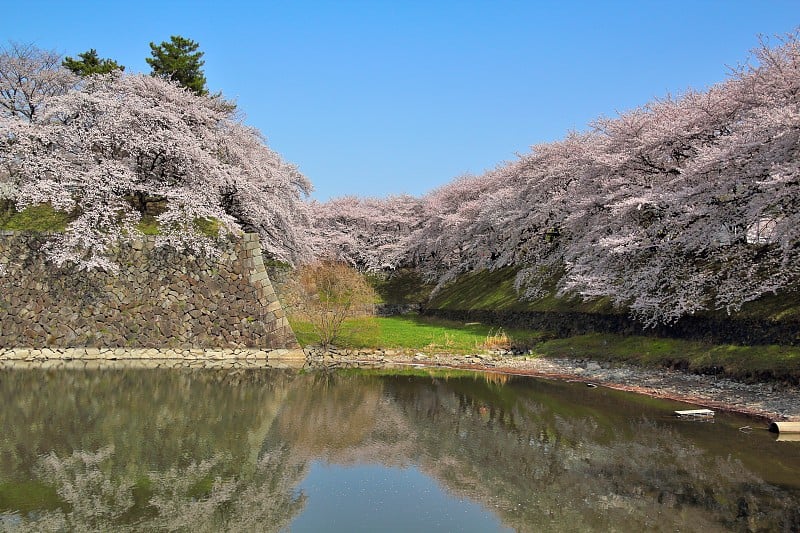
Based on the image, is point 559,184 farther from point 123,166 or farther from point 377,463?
point 377,463

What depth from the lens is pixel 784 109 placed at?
15.8 meters

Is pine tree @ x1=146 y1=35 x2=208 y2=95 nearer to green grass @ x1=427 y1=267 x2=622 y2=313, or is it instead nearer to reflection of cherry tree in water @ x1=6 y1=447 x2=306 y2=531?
green grass @ x1=427 y1=267 x2=622 y2=313

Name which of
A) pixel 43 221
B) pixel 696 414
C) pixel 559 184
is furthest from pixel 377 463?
pixel 559 184

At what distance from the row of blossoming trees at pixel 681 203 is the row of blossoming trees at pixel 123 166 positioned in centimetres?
1394

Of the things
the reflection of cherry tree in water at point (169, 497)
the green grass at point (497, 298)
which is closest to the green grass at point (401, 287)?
the green grass at point (497, 298)

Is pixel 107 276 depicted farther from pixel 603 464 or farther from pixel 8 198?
pixel 603 464

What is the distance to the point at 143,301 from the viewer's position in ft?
80.7

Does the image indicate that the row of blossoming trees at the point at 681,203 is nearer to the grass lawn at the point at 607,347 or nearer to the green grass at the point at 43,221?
the grass lawn at the point at 607,347

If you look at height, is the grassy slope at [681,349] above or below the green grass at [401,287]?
below

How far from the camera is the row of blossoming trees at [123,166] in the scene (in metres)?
23.5

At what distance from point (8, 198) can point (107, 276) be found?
20.7 ft

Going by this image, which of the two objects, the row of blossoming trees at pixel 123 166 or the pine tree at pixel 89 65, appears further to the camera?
the pine tree at pixel 89 65

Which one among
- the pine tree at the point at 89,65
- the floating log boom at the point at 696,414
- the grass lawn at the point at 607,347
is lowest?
the floating log boom at the point at 696,414

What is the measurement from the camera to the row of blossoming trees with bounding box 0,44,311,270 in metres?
23.5
